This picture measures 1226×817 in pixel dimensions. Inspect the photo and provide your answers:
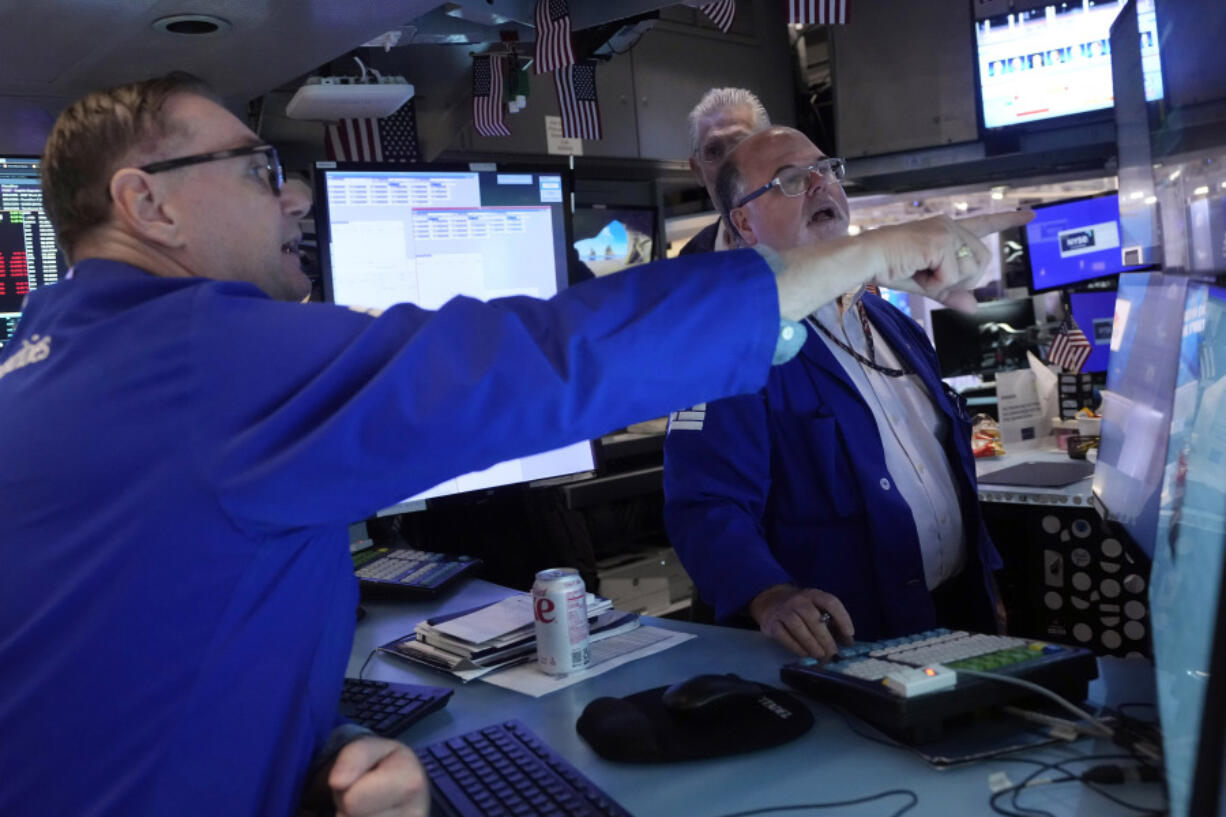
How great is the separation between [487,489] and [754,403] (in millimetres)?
657

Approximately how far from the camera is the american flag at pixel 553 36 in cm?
303

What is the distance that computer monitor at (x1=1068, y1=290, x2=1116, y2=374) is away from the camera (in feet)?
12.4

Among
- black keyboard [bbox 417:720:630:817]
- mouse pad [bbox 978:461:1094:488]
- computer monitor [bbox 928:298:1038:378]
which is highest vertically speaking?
computer monitor [bbox 928:298:1038:378]

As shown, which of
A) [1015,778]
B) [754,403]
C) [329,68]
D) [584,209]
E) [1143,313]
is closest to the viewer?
[1015,778]

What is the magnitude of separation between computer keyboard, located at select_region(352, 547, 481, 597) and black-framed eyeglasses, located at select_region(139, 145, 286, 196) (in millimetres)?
1031

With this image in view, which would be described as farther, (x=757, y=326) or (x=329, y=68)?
(x=329, y=68)

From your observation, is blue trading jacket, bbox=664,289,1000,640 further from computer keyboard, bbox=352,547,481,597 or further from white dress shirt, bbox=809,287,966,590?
computer keyboard, bbox=352,547,481,597

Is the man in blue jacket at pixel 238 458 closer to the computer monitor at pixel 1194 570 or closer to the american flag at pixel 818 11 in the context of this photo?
the computer monitor at pixel 1194 570

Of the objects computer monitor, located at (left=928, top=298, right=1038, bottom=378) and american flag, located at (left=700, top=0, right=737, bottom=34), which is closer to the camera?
american flag, located at (left=700, top=0, right=737, bottom=34)

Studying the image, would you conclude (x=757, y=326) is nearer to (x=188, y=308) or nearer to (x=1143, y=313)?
(x=188, y=308)

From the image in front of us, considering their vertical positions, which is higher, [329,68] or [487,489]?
[329,68]

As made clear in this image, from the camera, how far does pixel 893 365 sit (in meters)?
2.08

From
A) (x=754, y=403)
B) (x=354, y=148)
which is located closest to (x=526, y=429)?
(x=754, y=403)

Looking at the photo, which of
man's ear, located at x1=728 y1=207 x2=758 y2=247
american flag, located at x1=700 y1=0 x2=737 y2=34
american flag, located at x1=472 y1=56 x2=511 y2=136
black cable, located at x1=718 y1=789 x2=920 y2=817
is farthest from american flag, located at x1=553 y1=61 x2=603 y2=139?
black cable, located at x1=718 y1=789 x2=920 y2=817
